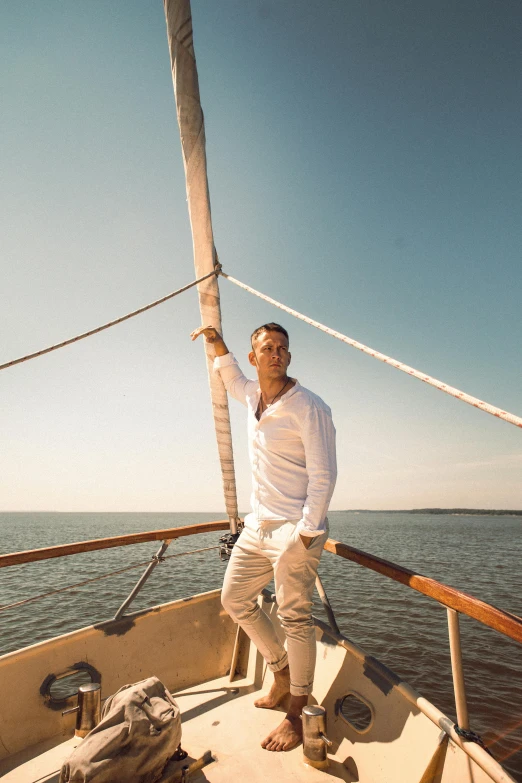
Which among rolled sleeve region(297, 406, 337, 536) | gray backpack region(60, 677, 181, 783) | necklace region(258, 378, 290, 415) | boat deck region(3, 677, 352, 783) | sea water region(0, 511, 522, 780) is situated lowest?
sea water region(0, 511, 522, 780)

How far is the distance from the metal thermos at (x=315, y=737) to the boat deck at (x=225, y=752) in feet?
0.14

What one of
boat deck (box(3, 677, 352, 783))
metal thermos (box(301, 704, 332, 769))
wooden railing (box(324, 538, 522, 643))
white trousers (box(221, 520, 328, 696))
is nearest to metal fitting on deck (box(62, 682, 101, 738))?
boat deck (box(3, 677, 352, 783))

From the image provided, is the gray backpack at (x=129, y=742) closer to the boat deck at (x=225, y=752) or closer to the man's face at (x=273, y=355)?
the boat deck at (x=225, y=752)

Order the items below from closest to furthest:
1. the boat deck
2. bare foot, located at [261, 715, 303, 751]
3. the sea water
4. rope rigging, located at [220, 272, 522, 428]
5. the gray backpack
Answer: rope rigging, located at [220, 272, 522, 428] < the gray backpack < the boat deck < bare foot, located at [261, 715, 303, 751] < the sea water

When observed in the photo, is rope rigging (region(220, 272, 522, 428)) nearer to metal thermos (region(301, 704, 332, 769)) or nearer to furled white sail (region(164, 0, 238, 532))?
furled white sail (region(164, 0, 238, 532))

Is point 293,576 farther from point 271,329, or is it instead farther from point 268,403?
point 271,329

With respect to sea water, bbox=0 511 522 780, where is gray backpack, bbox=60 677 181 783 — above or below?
above

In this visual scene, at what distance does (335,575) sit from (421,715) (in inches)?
717

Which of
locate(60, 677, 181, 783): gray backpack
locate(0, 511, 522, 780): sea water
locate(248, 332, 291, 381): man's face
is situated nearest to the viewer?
locate(60, 677, 181, 783): gray backpack

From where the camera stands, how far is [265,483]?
2.32m

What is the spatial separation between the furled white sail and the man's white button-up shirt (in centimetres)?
94

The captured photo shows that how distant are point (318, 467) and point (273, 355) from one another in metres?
0.81

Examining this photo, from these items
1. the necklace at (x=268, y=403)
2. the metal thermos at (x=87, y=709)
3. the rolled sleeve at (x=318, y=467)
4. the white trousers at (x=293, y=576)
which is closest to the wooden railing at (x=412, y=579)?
the white trousers at (x=293, y=576)

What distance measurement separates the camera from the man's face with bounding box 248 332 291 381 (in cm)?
242
